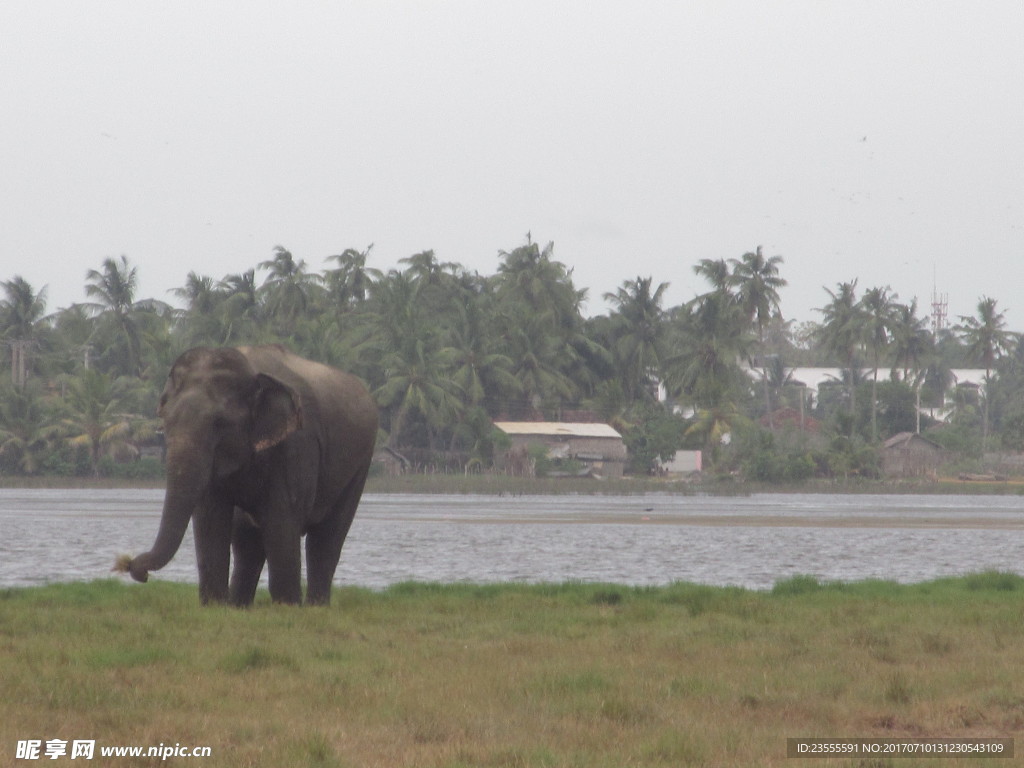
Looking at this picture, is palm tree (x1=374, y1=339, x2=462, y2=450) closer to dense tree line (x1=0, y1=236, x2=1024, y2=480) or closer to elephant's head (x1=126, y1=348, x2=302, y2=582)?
dense tree line (x1=0, y1=236, x2=1024, y2=480)

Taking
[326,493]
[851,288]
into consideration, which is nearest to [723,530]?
[326,493]

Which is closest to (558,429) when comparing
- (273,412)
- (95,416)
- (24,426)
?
(95,416)

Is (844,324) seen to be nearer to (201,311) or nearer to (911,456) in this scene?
(911,456)

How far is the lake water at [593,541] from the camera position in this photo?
2383 cm

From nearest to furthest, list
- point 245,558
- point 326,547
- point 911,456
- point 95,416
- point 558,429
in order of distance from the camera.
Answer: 1. point 245,558
2. point 326,547
3. point 95,416
4. point 558,429
5. point 911,456

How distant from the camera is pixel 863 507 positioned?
62.4 metres

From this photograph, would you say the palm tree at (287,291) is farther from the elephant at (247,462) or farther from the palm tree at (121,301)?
the elephant at (247,462)

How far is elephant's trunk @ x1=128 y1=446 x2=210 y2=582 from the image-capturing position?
12.1m

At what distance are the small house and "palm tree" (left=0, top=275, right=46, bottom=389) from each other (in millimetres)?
48988

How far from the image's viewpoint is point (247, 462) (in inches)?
507

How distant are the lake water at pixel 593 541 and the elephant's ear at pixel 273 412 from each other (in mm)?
7309

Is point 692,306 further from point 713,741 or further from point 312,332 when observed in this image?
point 713,741

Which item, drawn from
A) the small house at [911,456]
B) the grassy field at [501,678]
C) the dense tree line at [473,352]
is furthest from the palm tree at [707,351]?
the grassy field at [501,678]

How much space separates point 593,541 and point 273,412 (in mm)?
22822
